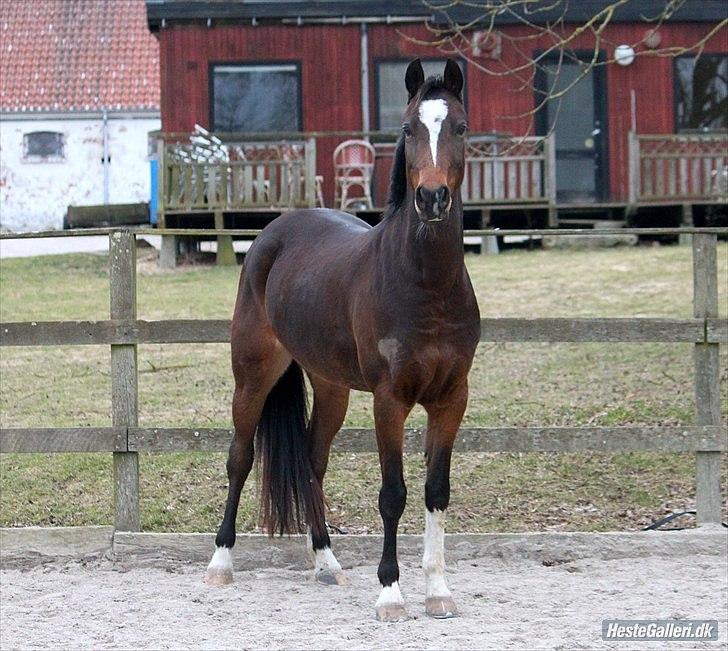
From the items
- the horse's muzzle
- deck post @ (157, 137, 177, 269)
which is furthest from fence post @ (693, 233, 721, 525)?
deck post @ (157, 137, 177, 269)

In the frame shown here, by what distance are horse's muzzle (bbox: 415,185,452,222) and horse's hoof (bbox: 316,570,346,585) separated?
1.91 meters

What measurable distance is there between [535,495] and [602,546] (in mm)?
1167

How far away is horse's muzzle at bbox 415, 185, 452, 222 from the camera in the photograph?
4414mm

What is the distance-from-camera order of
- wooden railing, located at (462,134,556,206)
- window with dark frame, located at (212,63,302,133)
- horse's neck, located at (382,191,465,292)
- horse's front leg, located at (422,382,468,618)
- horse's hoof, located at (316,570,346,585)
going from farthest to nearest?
1. window with dark frame, located at (212,63,302,133)
2. wooden railing, located at (462,134,556,206)
3. horse's hoof, located at (316,570,346,585)
4. horse's front leg, located at (422,382,468,618)
5. horse's neck, located at (382,191,465,292)

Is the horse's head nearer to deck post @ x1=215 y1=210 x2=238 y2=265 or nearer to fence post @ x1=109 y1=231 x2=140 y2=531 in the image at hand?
fence post @ x1=109 y1=231 x2=140 y2=531

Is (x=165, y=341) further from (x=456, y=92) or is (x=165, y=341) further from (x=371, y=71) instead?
(x=371, y=71)

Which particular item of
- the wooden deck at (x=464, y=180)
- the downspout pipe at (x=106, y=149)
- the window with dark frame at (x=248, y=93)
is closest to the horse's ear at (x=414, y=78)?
the wooden deck at (x=464, y=180)

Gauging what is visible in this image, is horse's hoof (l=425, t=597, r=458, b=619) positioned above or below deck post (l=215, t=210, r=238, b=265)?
below

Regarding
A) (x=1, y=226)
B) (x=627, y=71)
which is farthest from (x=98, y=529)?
(x=1, y=226)

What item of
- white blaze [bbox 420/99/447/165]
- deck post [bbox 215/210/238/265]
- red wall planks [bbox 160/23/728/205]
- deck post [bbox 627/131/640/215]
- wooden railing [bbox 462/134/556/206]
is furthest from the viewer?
red wall planks [bbox 160/23/728/205]

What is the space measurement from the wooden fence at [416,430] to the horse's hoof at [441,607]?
1.17 m

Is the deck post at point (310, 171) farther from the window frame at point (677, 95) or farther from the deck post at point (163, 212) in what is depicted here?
the window frame at point (677, 95)

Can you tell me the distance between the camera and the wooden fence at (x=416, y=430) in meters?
6.00

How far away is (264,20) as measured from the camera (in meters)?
17.6
